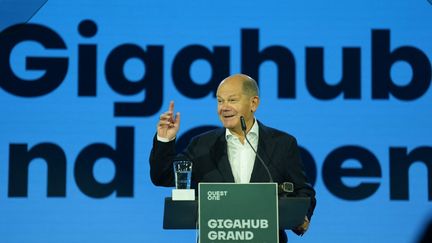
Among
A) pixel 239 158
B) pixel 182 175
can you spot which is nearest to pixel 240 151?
pixel 239 158

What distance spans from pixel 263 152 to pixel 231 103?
250 millimetres

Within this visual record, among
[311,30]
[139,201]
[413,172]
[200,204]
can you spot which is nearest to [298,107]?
[311,30]

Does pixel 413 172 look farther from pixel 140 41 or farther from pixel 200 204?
pixel 200 204

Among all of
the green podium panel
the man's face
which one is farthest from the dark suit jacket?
the green podium panel

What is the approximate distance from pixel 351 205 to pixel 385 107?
647mm

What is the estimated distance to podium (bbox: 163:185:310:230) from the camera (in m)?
2.58

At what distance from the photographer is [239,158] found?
3.23 meters

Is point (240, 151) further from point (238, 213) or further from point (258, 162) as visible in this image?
point (238, 213)

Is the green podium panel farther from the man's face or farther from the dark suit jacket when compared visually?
the man's face

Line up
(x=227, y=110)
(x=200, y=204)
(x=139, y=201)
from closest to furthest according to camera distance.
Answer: (x=200, y=204) → (x=227, y=110) → (x=139, y=201)

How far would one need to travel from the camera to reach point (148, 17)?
4.70 meters

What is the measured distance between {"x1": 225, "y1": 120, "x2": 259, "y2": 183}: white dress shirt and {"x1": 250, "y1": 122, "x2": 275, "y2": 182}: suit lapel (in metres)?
0.04

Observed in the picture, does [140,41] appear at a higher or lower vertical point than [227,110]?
higher

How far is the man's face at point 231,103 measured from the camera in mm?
3186
